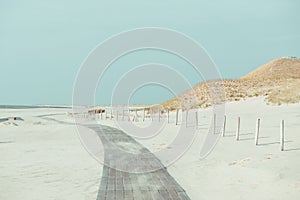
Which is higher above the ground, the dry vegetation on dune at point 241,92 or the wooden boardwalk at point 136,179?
the dry vegetation on dune at point 241,92

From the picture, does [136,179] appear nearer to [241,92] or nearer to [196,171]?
[196,171]

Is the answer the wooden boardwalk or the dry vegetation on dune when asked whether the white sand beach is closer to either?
the wooden boardwalk

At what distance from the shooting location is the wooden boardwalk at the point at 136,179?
8.73 m

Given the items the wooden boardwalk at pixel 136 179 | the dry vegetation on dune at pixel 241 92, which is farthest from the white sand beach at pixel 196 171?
the dry vegetation on dune at pixel 241 92

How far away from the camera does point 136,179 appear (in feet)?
34.8

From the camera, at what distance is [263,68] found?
81.8m

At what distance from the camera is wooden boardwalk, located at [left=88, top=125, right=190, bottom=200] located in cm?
873

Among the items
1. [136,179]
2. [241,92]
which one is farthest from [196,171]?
[241,92]

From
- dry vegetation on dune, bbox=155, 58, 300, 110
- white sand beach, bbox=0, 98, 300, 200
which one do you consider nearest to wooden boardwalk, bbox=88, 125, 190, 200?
white sand beach, bbox=0, 98, 300, 200

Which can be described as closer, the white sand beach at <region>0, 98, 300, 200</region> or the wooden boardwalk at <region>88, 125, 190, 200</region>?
the wooden boardwalk at <region>88, 125, 190, 200</region>

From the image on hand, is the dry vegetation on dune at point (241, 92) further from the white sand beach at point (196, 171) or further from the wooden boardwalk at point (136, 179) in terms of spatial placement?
the wooden boardwalk at point (136, 179)

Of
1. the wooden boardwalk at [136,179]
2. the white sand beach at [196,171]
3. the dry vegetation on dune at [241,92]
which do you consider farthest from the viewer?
the dry vegetation on dune at [241,92]

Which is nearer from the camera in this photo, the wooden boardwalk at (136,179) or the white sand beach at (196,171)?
the wooden boardwalk at (136,179)

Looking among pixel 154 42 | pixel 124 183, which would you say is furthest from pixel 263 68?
pixel 124 183
